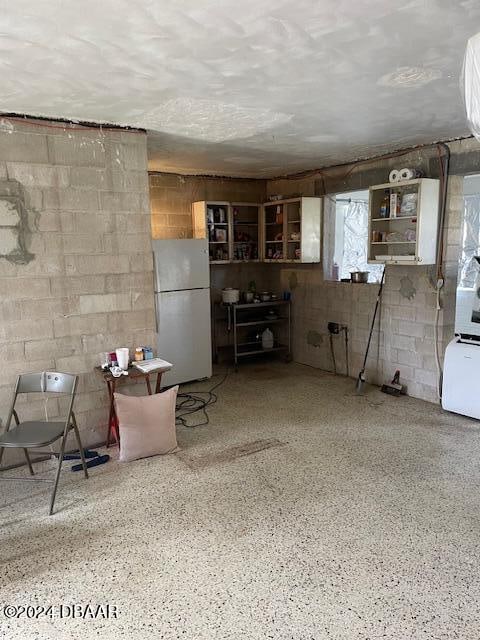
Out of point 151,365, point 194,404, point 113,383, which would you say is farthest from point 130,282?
point 194,404

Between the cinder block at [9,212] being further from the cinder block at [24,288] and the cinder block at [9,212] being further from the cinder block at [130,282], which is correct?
the cinder block at [130,282]

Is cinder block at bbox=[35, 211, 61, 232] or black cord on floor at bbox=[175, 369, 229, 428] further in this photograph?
black cord on floor at bbox=[175, 369, 229, 428]

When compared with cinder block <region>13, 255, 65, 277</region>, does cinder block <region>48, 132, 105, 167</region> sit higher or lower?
higher

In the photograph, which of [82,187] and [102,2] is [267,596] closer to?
[102,2]

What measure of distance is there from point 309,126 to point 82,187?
1.83 m

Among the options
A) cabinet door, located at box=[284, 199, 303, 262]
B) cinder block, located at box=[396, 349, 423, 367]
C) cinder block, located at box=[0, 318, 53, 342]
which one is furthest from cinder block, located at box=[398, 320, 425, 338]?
cinder block, located at box=[0, 318, 53, 342]

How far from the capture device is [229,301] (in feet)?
19.3

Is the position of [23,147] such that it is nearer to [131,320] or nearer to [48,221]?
[48,221]

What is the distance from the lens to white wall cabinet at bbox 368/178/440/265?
13.4ft

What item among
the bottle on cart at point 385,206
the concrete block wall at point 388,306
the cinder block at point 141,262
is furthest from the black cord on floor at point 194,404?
the bottle on cart at point 385,206

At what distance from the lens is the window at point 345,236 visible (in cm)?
560

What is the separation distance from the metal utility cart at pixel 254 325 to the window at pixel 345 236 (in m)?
0.84

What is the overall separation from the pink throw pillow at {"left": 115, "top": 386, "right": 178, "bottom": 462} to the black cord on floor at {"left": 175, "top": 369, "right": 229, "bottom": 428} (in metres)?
0.64

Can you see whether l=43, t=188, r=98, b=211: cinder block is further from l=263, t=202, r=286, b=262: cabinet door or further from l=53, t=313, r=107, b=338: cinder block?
l=263, t=202, r=286, b=262: cabinet door
